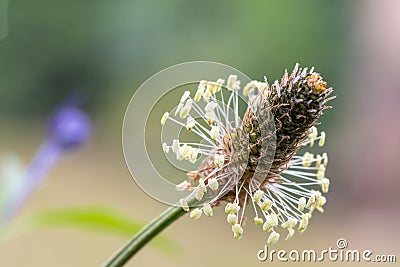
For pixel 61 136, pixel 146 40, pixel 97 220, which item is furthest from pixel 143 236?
pixel 146 40

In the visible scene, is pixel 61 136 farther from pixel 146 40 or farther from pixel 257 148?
pixel 146 40

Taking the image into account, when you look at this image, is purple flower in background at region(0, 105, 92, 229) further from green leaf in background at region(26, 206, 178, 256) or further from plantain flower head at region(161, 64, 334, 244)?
plantain flower head at region(161, 64, 334, 244)

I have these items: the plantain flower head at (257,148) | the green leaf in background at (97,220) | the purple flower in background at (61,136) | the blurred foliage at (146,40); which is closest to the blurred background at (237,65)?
the blurred foliage at (146,40)

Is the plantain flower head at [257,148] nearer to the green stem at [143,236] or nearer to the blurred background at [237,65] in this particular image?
the green stem at [143,236]

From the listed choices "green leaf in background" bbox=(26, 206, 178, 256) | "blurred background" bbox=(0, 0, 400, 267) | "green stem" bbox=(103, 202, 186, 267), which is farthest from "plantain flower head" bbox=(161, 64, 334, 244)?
"blurred background" bbox=(0, 0, 400, 267)

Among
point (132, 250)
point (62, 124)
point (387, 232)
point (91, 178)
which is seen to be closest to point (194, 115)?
point (132, 250)

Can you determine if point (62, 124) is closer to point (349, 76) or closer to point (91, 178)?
point (349, 76)

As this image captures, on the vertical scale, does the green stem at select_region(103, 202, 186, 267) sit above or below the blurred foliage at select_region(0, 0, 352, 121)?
below

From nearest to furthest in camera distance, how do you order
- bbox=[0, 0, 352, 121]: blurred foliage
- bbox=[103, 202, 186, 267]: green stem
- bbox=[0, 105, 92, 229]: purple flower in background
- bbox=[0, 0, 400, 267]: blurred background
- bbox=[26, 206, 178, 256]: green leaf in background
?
1. bbox=[103, 202, 186, 267]: green stem
2. bbox=[26, 206, 178, 256]: green leaf in background
3. bbox=[0, 105, 92, 229]: purple flower in background
4. bbox=[0, 0, 400, 267]: blurred background
5. bbox=[0, 0, 352, 121]: blurred foliage
